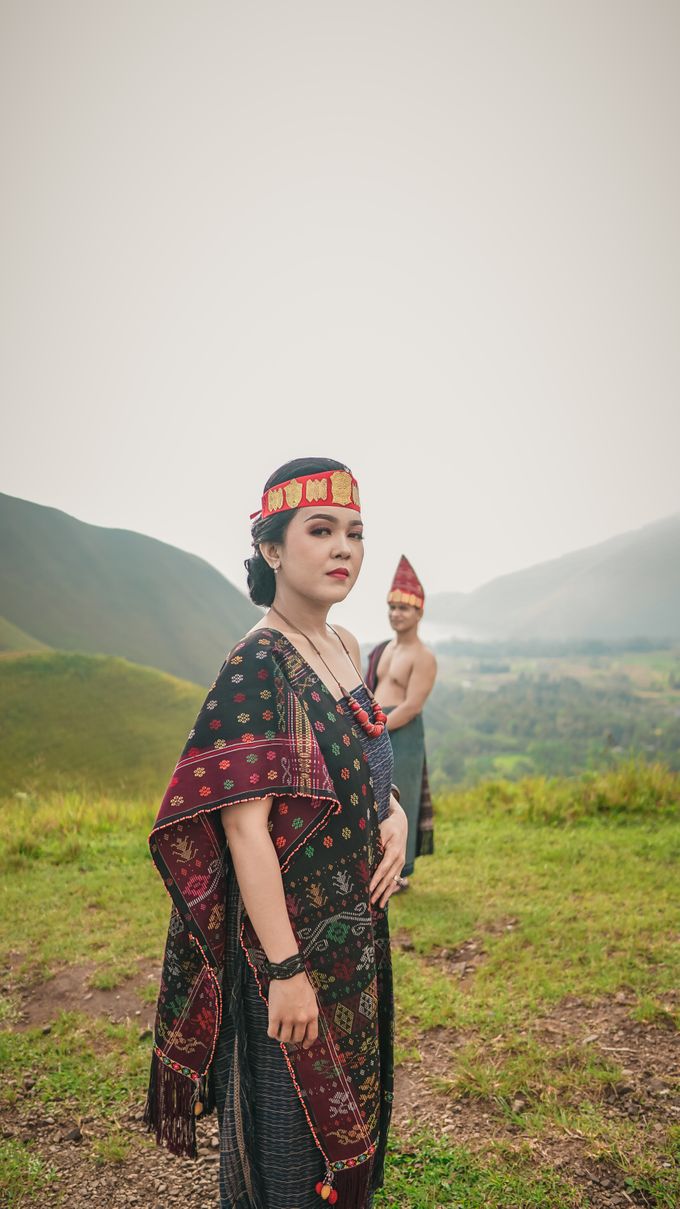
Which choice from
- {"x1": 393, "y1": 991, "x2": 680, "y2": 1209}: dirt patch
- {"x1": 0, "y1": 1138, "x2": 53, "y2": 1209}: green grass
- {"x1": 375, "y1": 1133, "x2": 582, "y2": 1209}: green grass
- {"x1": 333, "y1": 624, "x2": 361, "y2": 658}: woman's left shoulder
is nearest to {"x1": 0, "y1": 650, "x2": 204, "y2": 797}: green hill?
{"x1": 0, "y1": 1138, "x2": 53, "y2": 1209}: green grass

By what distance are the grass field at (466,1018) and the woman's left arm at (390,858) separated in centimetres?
147

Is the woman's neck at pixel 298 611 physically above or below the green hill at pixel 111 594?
below

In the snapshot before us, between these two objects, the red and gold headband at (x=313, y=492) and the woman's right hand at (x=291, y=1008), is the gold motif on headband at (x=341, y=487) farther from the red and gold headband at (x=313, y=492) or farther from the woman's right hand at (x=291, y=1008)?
the woman's right hand at (x=291, y=1008)

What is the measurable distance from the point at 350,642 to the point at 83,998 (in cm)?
300

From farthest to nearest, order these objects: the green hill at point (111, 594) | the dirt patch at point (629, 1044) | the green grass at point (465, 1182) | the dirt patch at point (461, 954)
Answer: the green hill at point (111, 594), the dirt patch at point (461, 954), the dirt patch at point (629, 1044), the green grass at point (465, 1182)

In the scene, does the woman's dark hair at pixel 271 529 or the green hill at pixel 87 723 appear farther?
the green hill at pixel 87 723

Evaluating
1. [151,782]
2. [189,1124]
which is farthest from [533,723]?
[189,1124]

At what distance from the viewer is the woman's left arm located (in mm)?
1868

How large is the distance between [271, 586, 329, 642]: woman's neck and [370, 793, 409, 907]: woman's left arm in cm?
59

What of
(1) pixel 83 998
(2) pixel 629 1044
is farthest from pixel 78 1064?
(2) pixel 629 1044

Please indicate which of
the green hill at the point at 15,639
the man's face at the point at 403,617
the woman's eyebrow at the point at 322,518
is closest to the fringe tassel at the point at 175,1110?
the woman's eyebrow at the point at 322,518

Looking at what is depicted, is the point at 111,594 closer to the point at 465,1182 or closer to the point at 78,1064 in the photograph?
the point at 78,1064

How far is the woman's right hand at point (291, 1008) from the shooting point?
156 centimetres

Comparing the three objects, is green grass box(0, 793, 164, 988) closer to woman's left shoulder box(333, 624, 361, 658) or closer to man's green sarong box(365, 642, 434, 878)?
man's green sarong box(365, 642, 434, 878)
